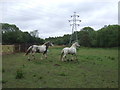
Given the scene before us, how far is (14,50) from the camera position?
28484mm

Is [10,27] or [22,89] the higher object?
[10,27]

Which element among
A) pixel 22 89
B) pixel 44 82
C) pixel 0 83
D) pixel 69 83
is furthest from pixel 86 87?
pixel 0 83

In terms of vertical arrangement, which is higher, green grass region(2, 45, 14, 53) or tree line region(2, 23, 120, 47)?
tree line region(2, 23, 120, 47)

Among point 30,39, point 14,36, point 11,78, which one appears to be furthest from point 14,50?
point 30,39

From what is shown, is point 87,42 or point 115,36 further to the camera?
point 87,42

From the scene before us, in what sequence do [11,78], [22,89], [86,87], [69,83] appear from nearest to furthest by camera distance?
[22,89]
[86,87]
[69,83]
[11,78]

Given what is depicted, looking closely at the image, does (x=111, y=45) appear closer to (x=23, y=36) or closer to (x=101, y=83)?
(x=23, y=36)

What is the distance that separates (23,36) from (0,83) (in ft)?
216

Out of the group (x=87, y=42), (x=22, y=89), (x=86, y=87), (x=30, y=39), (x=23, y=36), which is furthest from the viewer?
(x=87, y=42)

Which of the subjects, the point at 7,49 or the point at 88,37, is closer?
the point at 7,49

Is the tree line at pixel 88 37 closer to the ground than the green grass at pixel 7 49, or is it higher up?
higher up

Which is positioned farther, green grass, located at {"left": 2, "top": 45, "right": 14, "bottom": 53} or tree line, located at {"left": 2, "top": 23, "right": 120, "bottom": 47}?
tree line, located at {"left": 2, "top": 23, "right": 120, "bottom": 47}

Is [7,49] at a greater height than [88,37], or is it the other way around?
[88,37]

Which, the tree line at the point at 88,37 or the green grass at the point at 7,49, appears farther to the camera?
the tree line at the point at 88,37
